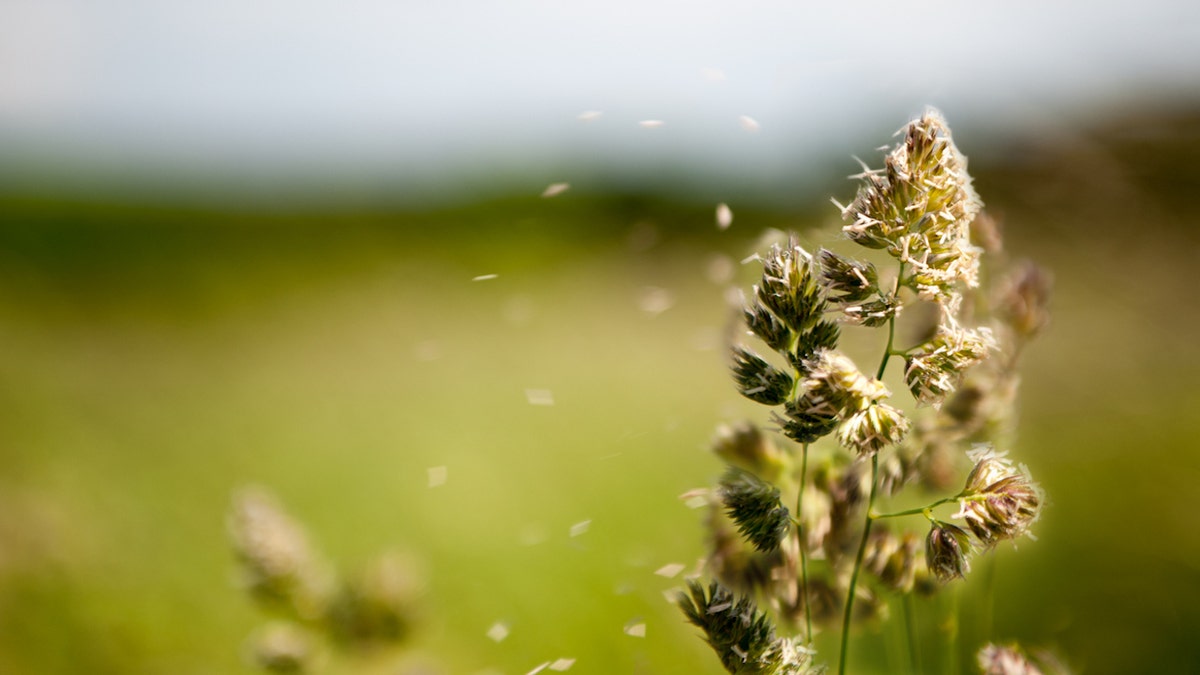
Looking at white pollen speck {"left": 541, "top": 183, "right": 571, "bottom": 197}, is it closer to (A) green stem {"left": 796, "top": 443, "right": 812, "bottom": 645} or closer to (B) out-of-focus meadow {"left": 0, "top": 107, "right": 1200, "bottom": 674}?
(B) out-of-focus meadow {"left": 0, "top": 107, "right": 1200, "bottom": 674}

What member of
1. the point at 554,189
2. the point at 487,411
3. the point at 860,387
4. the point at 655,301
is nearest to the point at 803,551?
the point at 860,387

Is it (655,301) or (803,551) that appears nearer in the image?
(803,551)

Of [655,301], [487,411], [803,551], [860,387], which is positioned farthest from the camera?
[487,411]

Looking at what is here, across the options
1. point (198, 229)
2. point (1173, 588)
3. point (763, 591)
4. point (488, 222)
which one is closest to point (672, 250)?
point (488, 222)

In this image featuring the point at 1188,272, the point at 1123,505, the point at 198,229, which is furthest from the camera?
the point at 198,229

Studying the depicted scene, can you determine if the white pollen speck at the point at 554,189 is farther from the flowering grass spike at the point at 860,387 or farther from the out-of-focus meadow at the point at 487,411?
the flowering grass spike at the point at 860,387

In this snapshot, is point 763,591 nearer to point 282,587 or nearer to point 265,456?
point 282,587

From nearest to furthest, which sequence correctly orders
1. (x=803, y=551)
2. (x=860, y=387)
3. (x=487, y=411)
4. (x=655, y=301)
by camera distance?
1. (x=860, y=387)
2. (x=803, y=551)
3. (x=655, y=301)
4. (x=487, y=411)

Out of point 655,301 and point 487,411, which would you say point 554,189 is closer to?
point 655,301

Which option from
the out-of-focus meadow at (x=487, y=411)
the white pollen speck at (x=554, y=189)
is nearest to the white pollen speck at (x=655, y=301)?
the out-of-focus meadow at (x=487, y=411)
